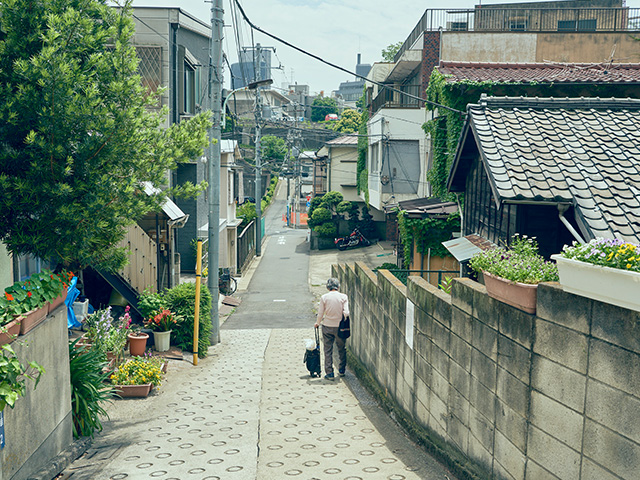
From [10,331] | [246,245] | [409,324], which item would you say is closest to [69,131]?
[10,331]

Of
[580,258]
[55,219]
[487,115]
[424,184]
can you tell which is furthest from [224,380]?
[424,184]

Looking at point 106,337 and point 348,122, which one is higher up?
point 348,122

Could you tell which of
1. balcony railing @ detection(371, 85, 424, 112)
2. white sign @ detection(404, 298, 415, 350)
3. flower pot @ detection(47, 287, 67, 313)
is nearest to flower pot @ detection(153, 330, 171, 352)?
flower pot @ detection(47, 287, 67, 313)

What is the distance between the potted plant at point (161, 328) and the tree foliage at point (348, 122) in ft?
215

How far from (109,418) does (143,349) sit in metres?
3.61

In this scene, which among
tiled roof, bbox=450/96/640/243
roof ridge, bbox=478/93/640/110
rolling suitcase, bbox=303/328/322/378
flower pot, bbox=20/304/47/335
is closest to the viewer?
flower pot, bbox=20/304/47/335

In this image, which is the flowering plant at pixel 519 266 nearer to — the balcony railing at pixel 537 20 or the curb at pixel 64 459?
the curb at pixel 64 459

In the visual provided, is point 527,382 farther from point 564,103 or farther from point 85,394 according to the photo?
point 564,103

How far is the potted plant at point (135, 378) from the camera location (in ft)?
32.7

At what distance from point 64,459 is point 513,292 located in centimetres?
520

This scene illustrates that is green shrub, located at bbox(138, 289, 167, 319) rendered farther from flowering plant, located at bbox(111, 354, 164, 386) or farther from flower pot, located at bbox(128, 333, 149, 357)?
flowering plant, located at bbox(111, 354, 164, 386)

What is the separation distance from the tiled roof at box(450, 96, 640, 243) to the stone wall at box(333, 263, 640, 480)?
1.85m

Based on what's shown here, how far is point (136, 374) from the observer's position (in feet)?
33.4

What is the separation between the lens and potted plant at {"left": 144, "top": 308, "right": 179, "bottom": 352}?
43.6 ft
